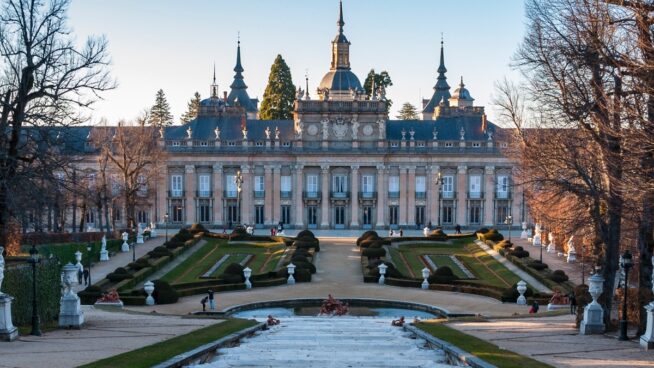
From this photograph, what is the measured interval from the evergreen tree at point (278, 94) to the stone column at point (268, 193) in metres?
25.8

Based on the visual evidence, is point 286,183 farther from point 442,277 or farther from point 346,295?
point 346,295

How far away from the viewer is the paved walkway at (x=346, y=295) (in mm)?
41312

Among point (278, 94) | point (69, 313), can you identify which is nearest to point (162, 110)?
point (278, 94)

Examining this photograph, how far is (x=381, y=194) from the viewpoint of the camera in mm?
88500

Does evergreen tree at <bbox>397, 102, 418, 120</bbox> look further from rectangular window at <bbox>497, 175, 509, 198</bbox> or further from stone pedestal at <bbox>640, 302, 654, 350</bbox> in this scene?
stone pedestal at <bbox>640, 302, 654, 350</bbox>

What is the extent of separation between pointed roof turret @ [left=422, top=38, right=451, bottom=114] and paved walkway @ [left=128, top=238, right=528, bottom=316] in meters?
59.8

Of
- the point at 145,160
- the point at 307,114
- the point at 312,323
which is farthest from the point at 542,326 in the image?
the point at 307,114

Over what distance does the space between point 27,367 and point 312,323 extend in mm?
15775

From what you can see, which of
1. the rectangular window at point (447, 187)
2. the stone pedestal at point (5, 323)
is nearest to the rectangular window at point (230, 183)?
the rectangular window at point (447, 187)

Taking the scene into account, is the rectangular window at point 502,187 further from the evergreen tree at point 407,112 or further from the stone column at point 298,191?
the evergreen tree at point 407,112

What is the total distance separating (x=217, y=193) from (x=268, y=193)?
5.35m

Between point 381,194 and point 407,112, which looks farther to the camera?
point 407,112

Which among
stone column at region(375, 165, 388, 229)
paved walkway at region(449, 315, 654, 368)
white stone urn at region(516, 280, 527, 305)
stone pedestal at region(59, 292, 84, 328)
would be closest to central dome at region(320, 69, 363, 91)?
stone column at region(375, 165, 388, 229)

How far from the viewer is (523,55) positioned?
3075 centimetres
